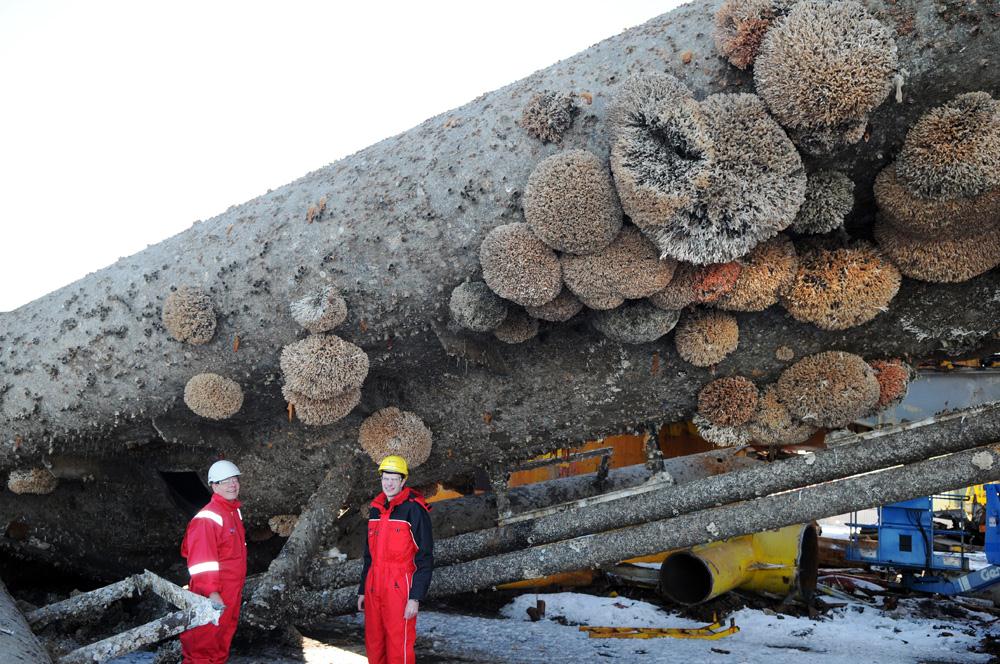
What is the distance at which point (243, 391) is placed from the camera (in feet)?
10.5

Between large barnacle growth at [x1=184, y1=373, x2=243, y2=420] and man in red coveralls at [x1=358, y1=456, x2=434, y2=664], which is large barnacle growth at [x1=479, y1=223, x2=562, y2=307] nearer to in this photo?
man in red coveralls at [x1=358, y1=456, x2=434, y2=664]

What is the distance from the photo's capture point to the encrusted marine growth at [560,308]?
103 inches

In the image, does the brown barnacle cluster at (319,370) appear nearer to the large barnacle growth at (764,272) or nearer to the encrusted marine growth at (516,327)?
the encrusted marine growth at (516,327)

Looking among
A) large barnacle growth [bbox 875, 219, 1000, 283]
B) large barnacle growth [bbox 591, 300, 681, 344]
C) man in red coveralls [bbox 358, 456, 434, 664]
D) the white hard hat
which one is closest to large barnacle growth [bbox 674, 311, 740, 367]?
large barnacle growth [bbox 591, 300, 681, 344]

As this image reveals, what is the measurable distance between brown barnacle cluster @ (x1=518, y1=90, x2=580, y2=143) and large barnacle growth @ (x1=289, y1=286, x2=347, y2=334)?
3.28ft

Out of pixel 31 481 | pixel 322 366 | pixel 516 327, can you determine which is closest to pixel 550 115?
pixel 516 327

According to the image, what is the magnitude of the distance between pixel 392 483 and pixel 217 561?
87cm

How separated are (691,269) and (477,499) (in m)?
2.47

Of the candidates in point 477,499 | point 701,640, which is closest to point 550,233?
point 477,499

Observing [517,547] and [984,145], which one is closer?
[984,145]

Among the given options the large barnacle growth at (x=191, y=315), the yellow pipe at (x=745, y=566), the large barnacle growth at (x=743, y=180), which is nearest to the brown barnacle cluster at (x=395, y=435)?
the large barnacle growth at (x=191, y=315)

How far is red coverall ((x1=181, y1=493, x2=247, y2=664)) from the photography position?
317 cm

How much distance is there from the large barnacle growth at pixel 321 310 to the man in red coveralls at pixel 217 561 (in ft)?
3.53

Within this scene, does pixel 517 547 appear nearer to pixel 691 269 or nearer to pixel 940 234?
pixel 691 269
